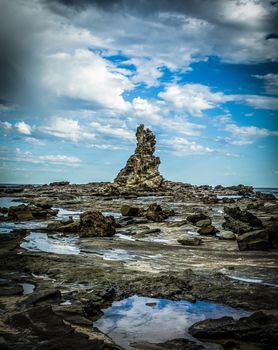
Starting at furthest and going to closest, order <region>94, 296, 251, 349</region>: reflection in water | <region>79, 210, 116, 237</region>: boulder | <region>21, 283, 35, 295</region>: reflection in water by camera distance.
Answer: <region>79, 210, 116, 237</region>: boulder
<region>21, 283, 35, 295</region>: reflection in water
<region>94, 296, 251, 349</region>: reflection in water

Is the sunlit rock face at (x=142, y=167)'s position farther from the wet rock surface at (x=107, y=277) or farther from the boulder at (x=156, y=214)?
the wet rock surface at (x=107, y=277)

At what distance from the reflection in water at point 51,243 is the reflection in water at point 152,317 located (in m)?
6.88

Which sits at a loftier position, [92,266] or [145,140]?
[145,140]

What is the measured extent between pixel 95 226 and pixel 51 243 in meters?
3.22

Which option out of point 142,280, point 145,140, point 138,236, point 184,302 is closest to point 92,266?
point 142,280

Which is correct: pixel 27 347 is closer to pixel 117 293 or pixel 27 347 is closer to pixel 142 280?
pixel 117 293

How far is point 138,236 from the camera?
1816cm

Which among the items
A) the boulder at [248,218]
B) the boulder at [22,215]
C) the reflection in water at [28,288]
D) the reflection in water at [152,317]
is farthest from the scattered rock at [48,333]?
the boulder at [22,215]

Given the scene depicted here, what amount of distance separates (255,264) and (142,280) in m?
4.53

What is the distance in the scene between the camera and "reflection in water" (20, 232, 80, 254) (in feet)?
46.2

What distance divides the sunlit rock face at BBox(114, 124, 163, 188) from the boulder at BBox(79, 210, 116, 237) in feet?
221

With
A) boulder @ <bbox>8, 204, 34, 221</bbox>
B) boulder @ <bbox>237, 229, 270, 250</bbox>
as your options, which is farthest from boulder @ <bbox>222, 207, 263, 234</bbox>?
boulder @ <bbox>8, 204, 34, 221</bbox>

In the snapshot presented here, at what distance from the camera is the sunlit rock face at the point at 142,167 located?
3442 inches

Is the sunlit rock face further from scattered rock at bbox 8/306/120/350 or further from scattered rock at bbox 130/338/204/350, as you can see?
scattered rock at bbox 130/338/204/350
